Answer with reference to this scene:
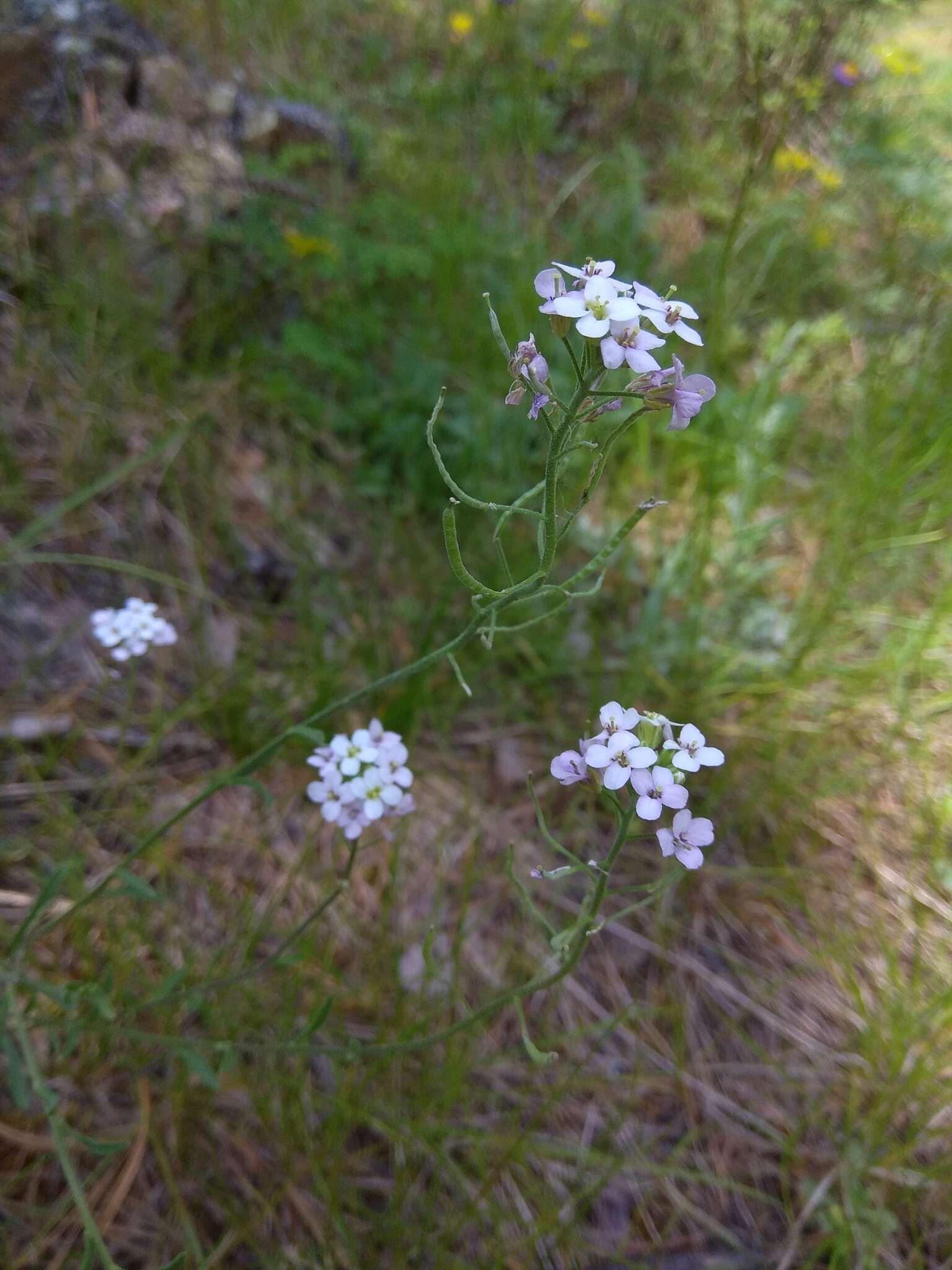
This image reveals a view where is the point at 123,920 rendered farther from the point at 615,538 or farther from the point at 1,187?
the point at 1,187

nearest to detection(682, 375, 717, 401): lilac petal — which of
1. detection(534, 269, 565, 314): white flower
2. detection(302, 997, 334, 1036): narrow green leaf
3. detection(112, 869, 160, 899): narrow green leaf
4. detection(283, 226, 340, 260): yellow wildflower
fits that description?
detection(534, 269, 565, 314): white flower

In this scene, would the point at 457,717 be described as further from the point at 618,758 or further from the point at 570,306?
the point at 570,306

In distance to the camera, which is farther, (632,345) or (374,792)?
(374,792)

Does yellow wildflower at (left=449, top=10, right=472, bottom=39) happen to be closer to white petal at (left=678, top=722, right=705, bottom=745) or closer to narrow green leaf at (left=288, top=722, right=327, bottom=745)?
narrow green leaf at (left=288, top=722, right=327, bottom=745)

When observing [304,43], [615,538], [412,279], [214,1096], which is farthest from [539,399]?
[304,43]

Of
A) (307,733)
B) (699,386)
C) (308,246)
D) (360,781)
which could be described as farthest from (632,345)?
(308,246)

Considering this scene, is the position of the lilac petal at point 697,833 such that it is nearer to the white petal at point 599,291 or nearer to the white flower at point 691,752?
the white flower at point 691,752
